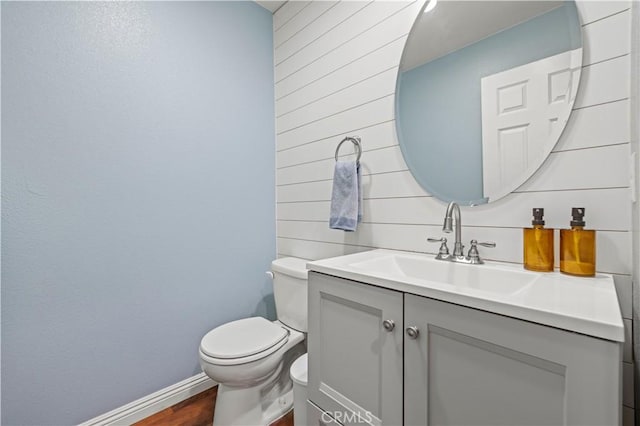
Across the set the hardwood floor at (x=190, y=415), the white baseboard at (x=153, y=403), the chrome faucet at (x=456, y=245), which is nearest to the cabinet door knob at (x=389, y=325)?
the chrome faucet at (x=456, y=245)

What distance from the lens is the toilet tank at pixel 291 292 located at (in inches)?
58.1

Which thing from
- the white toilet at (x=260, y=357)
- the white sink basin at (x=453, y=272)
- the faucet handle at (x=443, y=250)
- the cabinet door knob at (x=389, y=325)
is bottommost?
the white toilet at (x=260, y=357)

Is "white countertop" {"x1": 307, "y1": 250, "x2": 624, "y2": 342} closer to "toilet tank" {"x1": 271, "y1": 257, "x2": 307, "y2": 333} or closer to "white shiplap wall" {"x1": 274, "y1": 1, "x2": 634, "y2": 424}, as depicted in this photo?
"white shiplap wall" {"x1": 274, "y1": 1, "x2": 634, "y2": 424}

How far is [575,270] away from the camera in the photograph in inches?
30.3

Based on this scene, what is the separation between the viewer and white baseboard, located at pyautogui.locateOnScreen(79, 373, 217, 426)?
1.32 metres

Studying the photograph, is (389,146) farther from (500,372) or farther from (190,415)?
(190,415)

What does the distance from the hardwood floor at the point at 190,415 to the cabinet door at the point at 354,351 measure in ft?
2.43

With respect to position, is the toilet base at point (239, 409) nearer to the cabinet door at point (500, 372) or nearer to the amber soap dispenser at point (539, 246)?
the cabinet door at point (500, 372)

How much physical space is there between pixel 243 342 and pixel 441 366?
0.98m

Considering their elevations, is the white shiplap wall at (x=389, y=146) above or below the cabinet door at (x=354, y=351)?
above

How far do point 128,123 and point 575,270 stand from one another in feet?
6.15

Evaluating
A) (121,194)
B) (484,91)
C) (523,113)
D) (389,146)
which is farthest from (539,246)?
(121,194)

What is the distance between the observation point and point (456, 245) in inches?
40.1

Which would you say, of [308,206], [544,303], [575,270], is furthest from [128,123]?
[575,270]
